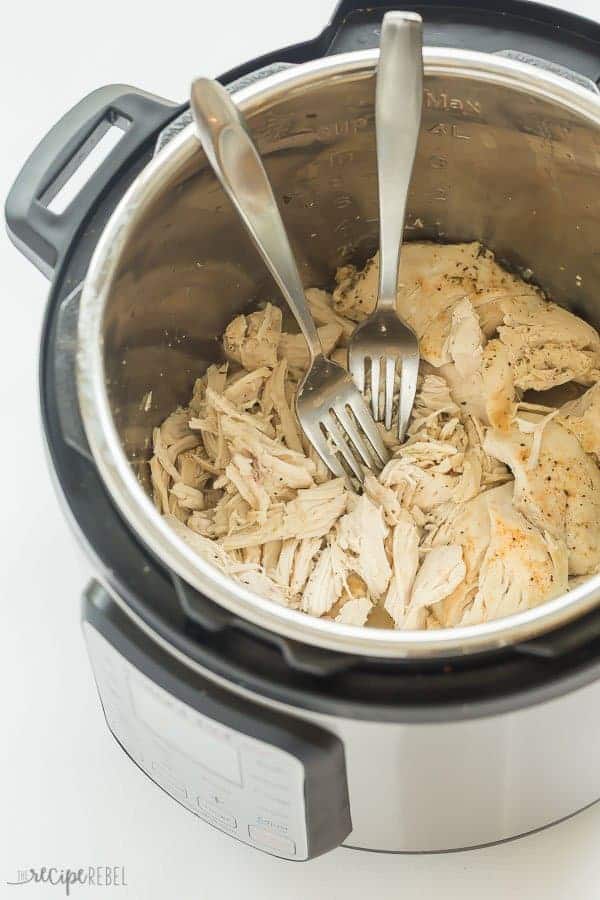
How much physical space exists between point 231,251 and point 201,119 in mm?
249

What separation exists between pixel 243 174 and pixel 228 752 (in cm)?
43

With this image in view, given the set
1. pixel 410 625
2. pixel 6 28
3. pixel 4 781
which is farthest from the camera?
pixel 6 28

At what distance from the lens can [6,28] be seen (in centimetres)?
132

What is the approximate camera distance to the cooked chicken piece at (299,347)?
105cm

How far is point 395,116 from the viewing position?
0.84m

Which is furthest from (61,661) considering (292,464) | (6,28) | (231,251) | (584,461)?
(6,28)

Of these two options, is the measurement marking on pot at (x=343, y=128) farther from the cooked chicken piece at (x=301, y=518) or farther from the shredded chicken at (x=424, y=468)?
the cooked chicken piece at (x=301, y=518)

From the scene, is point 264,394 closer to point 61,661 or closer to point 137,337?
point 137,337

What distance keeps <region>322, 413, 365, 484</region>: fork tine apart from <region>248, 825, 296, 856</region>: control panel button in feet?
1.07

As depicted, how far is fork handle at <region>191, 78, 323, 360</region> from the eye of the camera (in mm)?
756

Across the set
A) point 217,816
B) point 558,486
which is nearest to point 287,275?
point 558,486

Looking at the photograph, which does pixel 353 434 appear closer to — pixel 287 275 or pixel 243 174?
pixel 287 275

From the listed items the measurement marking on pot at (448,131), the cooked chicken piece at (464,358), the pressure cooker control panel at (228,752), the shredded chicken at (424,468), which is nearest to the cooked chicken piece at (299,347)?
the shredded chicken at (424,468)

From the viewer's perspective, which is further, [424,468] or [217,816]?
[424,468]
